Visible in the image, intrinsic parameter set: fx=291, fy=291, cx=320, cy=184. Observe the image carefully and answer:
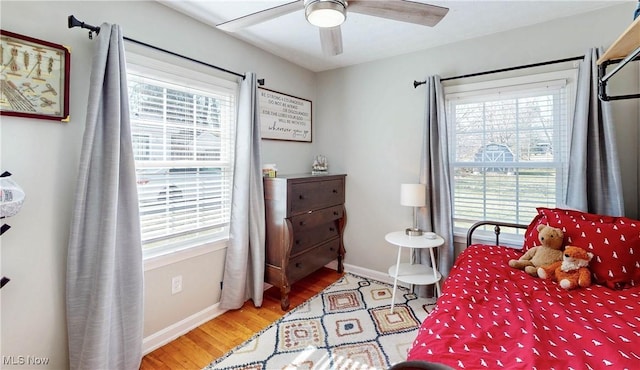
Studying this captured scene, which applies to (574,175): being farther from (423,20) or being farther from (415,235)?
(423,20)

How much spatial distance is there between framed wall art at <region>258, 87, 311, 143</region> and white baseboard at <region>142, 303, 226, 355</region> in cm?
169

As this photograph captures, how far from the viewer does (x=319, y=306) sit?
8.87 ft

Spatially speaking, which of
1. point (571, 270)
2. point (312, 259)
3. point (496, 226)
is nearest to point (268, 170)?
point (312, 259)

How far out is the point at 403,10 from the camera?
58.4 inches

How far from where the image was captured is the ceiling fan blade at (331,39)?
1.73m

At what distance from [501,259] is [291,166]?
2201 mm

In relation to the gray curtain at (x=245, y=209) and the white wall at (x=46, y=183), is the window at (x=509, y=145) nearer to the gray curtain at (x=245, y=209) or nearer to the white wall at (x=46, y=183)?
the gray curtain at (x=245, y=209)

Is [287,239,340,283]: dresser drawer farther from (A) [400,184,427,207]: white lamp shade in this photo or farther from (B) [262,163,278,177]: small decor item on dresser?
(A) [400,184,427,207]: white lamp shade

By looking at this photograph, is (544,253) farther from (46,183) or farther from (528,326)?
(46,183)

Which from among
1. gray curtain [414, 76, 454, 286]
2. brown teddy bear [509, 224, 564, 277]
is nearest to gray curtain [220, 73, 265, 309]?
gray curtain [414, 76, 454, 286]

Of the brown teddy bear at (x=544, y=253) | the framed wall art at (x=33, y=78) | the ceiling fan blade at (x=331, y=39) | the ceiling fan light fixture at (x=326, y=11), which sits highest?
the ceiling fan blade at (x=331, y=39)

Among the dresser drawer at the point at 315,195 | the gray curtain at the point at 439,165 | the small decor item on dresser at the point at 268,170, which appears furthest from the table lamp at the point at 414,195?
the small decor item on dresser at the point at 268,170

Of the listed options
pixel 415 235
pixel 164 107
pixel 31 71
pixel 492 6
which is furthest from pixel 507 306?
pixel 31 71

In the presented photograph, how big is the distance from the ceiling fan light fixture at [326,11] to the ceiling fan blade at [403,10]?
10cm
